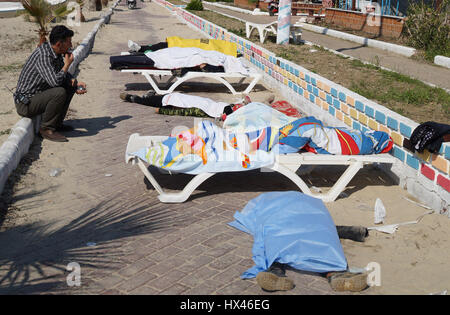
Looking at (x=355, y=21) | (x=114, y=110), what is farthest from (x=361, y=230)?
(x=355, y=21)

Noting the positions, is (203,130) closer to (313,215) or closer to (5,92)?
(313,215)

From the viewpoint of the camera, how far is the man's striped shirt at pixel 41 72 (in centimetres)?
649

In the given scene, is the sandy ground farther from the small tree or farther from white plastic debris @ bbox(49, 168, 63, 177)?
the small tree

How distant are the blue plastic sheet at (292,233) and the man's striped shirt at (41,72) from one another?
3.39 meters

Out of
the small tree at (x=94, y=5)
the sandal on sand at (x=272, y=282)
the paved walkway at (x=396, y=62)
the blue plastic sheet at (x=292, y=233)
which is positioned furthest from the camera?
the small tree at (x=94, y=5)

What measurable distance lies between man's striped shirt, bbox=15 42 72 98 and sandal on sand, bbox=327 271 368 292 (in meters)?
4.59

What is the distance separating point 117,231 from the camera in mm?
4355

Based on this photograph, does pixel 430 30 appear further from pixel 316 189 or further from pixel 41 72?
pixel 41 72

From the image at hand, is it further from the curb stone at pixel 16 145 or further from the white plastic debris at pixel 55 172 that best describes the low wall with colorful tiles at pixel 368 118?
the curb stone at pixel 16 145

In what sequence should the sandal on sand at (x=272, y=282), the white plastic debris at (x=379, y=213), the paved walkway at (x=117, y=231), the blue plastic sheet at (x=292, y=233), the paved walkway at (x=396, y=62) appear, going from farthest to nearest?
the paved walkway at (x=396, y=62) < the white plastic debris at (x=379, y=213) < the blue plastic sheet at (x=292, y=233) < the paved walkway at (x=117, y=231) < the sandal on sand at (x=272, y=282)

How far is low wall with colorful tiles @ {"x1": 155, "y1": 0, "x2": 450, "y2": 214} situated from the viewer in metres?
4.84

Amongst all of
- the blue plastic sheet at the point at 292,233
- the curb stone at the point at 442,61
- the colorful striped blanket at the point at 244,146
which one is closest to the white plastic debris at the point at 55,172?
the colorful striped blanket at the point at 244,146

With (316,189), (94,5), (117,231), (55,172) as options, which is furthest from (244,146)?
(94,5)
